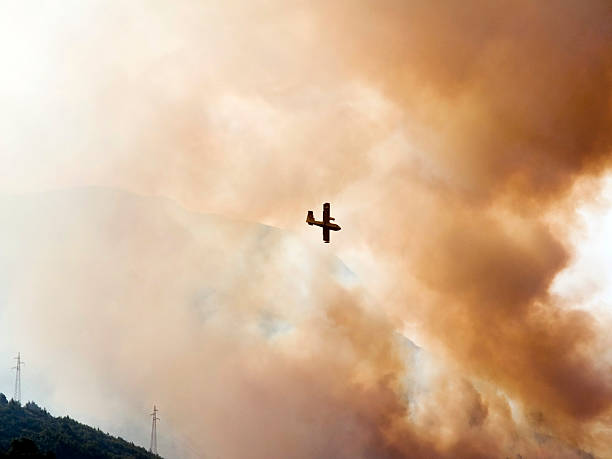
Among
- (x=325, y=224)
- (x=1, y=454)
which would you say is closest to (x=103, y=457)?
(x=1, y=454)

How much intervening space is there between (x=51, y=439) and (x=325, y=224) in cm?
12114

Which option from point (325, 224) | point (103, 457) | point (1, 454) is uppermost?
point (325, 224)

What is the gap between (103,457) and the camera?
19875 centimetres

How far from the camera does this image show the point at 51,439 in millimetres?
190625

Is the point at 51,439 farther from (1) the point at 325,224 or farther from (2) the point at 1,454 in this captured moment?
(1) the point at 325,224

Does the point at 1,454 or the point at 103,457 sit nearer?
the point at 1,454

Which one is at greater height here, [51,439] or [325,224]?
[325,224]

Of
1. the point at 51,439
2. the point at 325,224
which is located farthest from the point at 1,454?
the point at 325,224

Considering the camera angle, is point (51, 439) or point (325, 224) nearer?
point (325, 224)

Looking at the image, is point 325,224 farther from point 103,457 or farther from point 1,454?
point 103,457

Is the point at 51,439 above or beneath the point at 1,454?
above

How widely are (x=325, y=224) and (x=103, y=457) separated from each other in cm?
12229

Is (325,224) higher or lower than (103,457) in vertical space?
higher

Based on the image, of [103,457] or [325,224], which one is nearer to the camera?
[325,224]
